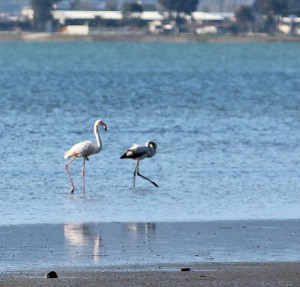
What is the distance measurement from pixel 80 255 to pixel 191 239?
4.99 ft

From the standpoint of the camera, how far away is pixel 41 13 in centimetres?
19438

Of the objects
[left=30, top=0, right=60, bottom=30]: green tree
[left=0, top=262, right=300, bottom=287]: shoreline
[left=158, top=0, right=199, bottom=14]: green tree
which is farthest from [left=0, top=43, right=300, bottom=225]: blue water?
[left=30, top=0, right=60, bottom=30]: green tree

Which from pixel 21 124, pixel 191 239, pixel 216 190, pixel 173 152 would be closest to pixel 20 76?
pixel 21 124

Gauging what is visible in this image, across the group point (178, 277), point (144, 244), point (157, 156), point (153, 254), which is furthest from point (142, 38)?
point (178, 277)

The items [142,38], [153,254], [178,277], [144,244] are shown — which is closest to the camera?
[178,277]

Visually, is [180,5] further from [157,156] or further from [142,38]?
[157,156]

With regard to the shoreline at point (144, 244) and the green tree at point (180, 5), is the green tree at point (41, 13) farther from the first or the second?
the shoreline at point (144, 244)

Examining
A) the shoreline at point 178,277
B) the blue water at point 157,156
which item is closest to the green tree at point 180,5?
the blue water at point 157,156

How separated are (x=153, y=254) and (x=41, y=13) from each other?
183638 millimetres

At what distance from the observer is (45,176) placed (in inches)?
797

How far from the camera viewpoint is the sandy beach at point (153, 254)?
10.7 metres

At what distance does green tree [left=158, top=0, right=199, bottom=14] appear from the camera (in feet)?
628

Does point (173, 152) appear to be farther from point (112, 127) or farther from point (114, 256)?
point (114, 256)

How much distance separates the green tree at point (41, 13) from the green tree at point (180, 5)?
16.0 meters
